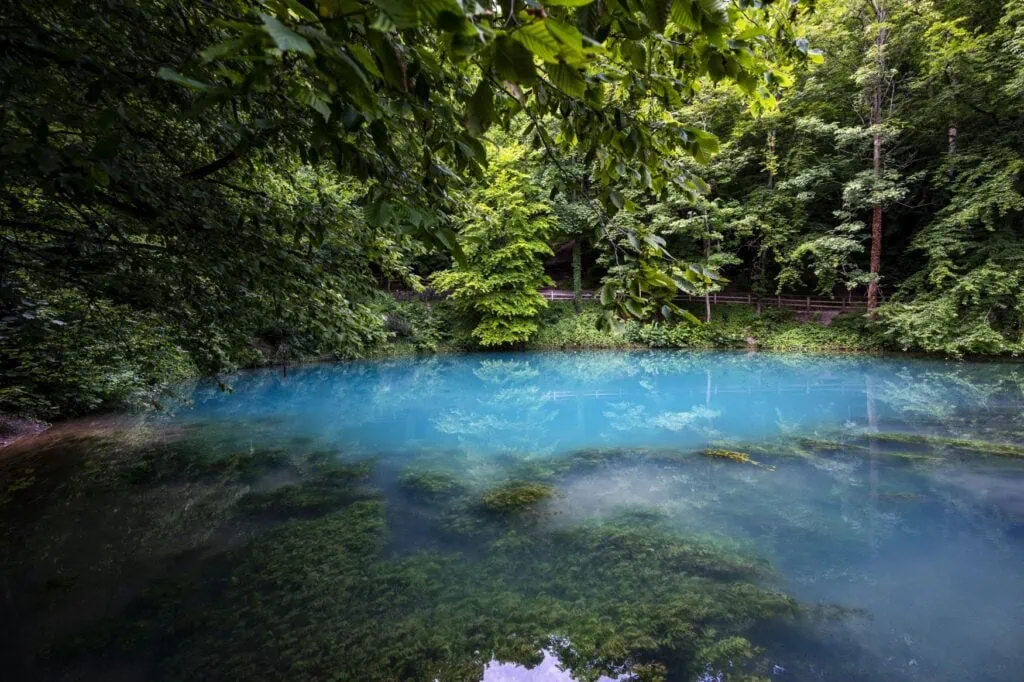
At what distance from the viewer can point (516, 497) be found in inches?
248

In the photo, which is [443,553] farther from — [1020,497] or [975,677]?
[1020,497]

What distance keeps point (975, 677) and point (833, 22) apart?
72.4ft

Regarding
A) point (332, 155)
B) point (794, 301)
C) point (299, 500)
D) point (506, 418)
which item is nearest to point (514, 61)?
point (332, 155)

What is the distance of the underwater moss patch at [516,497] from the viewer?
19.6 feet

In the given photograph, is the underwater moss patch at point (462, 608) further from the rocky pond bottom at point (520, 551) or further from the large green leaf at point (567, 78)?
the large green leaf at point (567, 78)

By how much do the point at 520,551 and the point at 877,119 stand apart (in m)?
21.6

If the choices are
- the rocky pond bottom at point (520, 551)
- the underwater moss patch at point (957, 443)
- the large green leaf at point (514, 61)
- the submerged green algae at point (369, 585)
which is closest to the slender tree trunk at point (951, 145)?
the rocky pond bottom at point (520, 551)

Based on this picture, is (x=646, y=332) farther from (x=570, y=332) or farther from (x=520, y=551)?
(x=520, y=551)

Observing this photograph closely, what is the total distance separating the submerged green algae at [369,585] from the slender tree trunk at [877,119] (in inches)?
715

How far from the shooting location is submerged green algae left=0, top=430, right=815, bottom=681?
11.2 ft

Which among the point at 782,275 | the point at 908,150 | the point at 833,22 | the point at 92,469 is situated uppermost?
the point at 833,22

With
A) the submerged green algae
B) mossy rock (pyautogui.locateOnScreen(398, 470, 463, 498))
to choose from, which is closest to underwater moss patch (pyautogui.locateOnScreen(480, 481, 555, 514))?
the submerged green algae

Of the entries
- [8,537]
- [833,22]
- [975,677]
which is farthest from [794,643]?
[833,22]

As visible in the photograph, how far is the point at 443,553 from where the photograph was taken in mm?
4875
